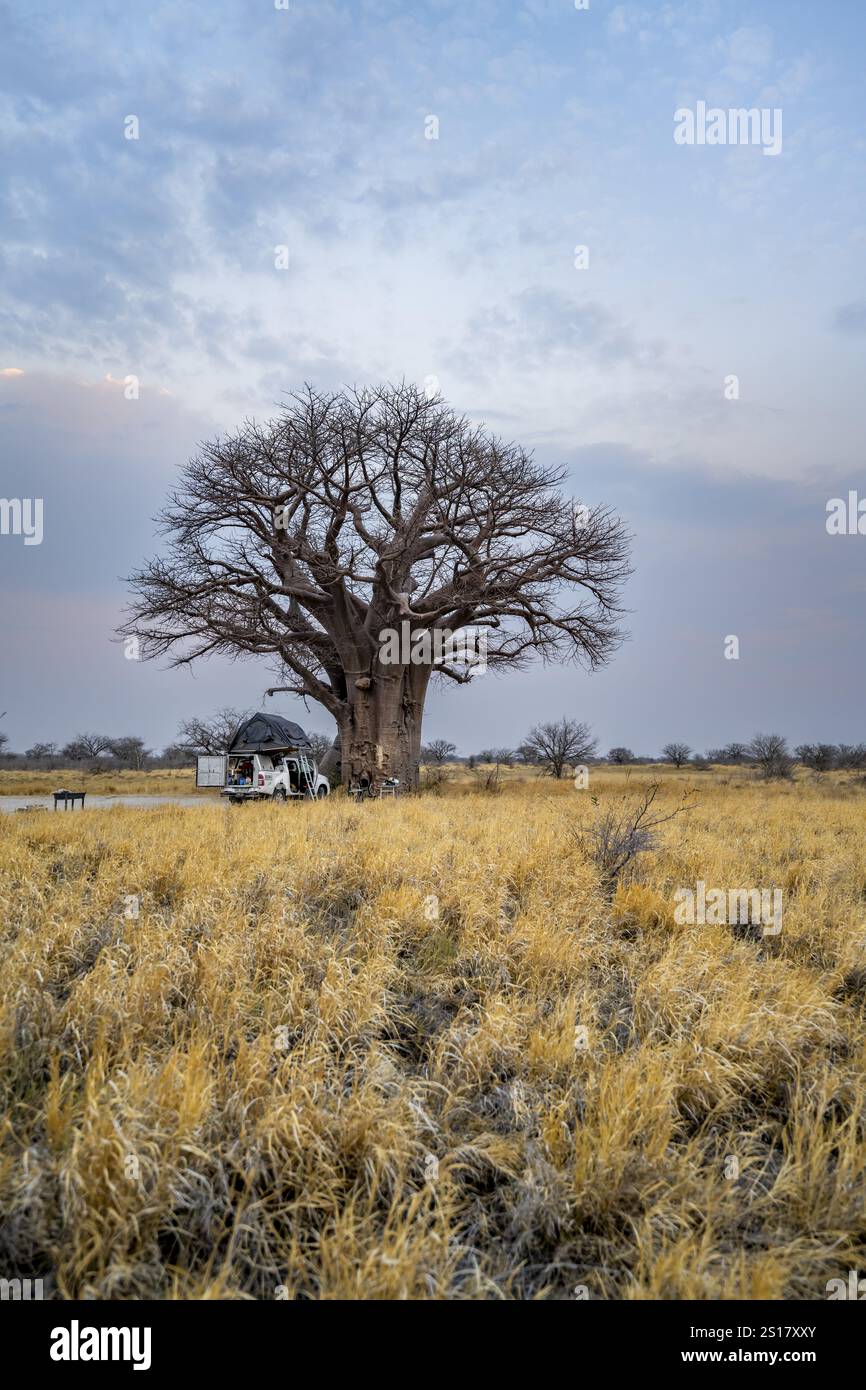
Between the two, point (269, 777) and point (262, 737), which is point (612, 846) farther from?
point (262, 737)

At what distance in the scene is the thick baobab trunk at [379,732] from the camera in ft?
59.1

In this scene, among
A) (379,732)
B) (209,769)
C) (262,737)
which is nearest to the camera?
(379,732)

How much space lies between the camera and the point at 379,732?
18.2 m

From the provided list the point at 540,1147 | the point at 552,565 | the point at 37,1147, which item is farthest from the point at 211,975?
the point at 552,565

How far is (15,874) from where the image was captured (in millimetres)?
5977

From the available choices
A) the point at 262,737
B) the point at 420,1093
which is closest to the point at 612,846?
the point at 420,1093

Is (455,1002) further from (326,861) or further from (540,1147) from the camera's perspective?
(326,861)

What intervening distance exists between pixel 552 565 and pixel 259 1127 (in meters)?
16.6

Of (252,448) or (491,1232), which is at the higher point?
(252,448)

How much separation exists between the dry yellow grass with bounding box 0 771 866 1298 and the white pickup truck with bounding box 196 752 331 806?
13.0 metres

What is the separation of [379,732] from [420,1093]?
50.0 feet

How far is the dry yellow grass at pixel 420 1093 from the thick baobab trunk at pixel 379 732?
12214mm

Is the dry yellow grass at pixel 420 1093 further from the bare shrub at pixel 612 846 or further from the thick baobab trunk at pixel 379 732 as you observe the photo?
the thick baobab trunk at pixel 379 732

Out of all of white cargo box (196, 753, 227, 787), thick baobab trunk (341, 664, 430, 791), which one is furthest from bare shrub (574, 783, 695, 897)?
white cargo box (196, 753, 227, 787)
